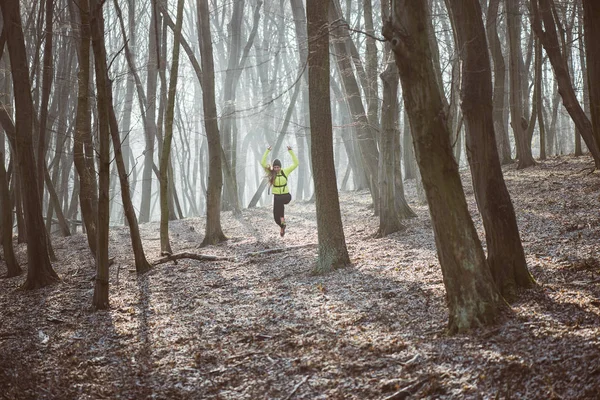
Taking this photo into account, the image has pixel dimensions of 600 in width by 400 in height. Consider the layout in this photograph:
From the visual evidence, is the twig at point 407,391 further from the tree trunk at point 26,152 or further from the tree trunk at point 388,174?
the tree trunk at point 26,152

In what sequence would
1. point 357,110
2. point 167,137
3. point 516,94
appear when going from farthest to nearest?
point 516,94, point 357,110, point 167,137

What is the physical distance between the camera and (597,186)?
10.4 meters

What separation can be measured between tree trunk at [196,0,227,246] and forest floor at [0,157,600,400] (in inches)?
120

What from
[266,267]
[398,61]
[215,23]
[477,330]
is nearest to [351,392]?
[477,330]

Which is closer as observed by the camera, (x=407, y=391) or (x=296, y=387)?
(x=407, y=391)

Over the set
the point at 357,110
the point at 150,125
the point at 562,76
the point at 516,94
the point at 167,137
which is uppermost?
the point at 150,125

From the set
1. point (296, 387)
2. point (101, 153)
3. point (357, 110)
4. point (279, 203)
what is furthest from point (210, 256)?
point (296, 387)

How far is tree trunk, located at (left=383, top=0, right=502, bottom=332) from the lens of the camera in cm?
495

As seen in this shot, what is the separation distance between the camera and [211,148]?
550 inches

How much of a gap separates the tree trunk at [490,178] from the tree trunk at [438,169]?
0.82m

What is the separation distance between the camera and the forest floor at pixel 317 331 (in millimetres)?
4328

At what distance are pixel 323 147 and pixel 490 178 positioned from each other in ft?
12.0

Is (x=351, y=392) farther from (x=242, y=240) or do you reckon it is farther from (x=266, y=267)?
(x=242, y=240)

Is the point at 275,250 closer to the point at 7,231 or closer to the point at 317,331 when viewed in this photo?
the point at 7,231
